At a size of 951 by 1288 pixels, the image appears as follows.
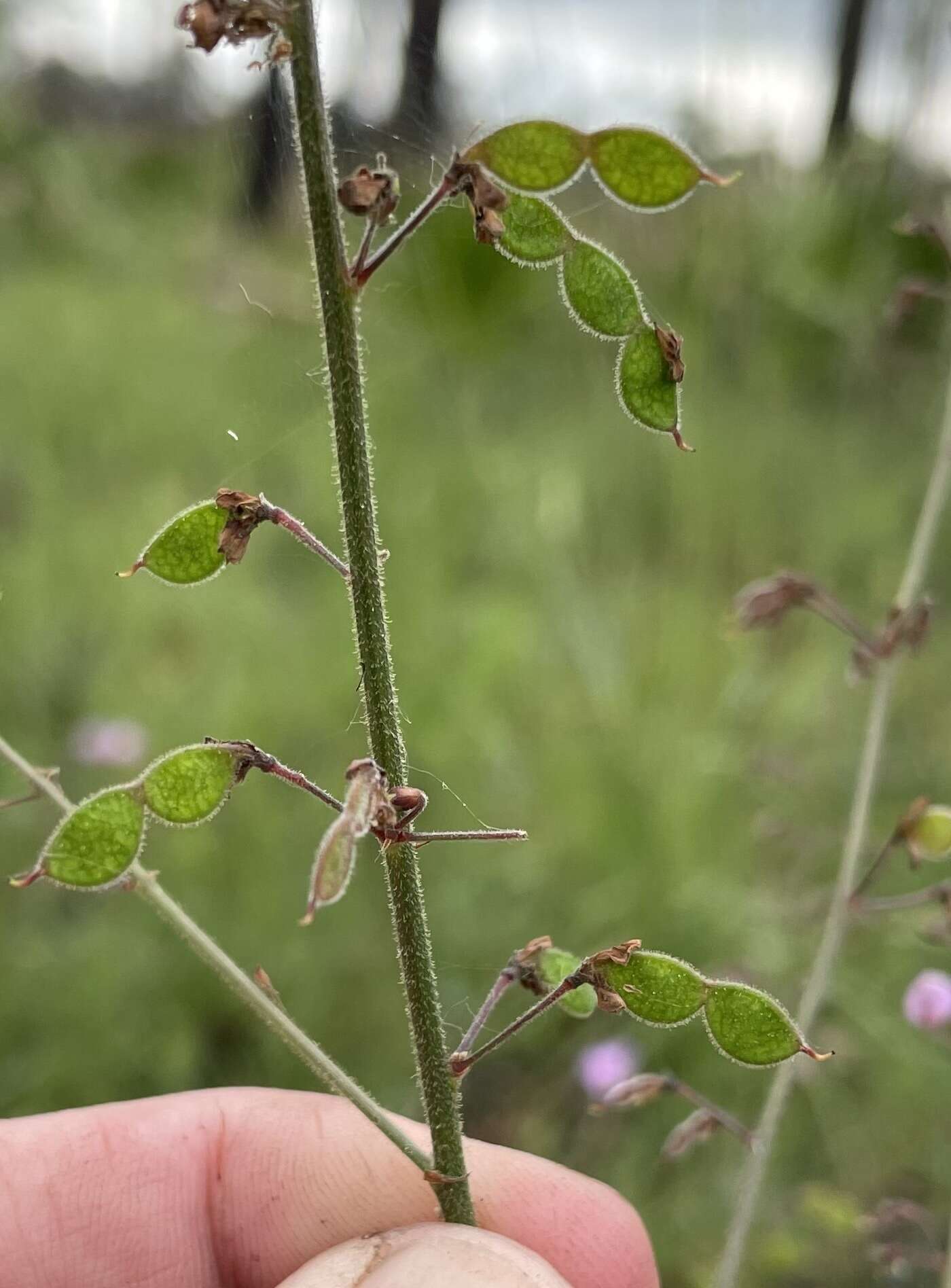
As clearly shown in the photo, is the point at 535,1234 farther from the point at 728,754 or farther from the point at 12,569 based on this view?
the point at 12,569

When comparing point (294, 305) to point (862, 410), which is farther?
point (862, 410)

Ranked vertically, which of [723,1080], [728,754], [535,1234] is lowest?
[723,1080]

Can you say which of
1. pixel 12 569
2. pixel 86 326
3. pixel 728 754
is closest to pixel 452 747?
Answer: pixel 728 754

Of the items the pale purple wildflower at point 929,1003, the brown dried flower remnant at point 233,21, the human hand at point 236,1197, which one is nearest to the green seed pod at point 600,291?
the brown dried flower remnant at point 233,21

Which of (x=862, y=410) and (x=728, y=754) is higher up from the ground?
(x=862, y=410)

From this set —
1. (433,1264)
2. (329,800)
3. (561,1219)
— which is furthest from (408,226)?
(561,1219)

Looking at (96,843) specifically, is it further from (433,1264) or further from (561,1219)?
(561,1219)

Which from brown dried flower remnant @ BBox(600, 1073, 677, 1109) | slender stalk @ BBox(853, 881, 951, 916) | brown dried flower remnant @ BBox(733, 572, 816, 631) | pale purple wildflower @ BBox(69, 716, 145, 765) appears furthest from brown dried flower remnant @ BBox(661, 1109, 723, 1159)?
pale purple wildflower @ BBox(69, 716, 145, 765)
